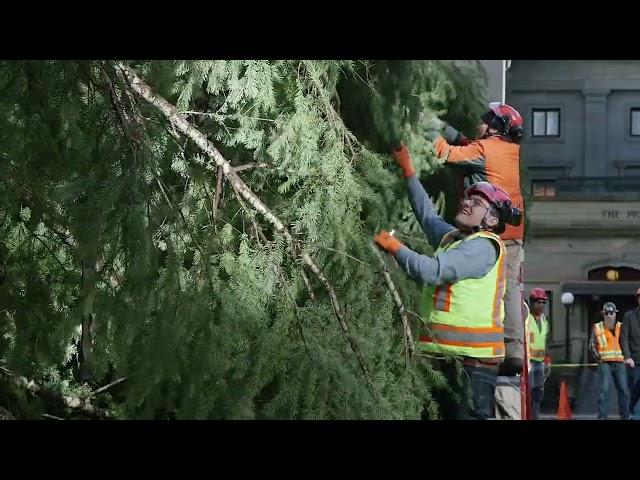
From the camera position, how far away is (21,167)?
3314 millimetres

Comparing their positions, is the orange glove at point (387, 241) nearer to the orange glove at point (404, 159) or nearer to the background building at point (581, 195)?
the orange glove at point (404, 159)

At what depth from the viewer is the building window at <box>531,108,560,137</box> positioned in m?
3.91

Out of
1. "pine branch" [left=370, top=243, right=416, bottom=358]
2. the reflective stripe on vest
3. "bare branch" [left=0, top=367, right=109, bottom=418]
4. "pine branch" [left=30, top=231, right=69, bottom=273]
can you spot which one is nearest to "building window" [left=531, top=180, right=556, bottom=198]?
the reflective stripe on vest

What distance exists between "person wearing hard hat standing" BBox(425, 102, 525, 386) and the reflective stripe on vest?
3 centimetres

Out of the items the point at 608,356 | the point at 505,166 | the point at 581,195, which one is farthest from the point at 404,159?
the point at 608,356

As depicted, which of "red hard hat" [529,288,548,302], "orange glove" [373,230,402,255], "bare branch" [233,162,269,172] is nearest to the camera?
"bare branch" [233,162,269,172]

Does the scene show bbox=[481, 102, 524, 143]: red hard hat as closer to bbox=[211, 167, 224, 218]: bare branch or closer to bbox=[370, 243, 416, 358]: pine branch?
bbox=[370, 243, 416, 358]: pine branch

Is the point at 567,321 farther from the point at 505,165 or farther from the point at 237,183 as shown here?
the point at 237,183

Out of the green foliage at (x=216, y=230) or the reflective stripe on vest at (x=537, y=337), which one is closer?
the green foliage at (x=216, y=230)

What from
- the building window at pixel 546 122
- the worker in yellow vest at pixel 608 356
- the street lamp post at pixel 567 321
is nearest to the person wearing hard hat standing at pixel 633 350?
the worker in yellow vest at pixel 608 356

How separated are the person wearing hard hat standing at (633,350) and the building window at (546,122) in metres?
0.61

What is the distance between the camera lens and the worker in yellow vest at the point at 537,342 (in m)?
3.94

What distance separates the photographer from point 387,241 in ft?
12.6

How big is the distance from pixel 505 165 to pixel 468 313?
52 centimetres
